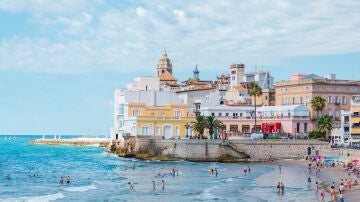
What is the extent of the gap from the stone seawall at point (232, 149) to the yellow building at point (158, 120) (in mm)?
9756

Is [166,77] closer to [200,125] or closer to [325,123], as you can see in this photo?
[200,125]

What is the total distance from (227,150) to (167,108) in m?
23.1

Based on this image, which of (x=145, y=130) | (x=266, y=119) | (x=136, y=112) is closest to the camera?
(x=145, y=130)

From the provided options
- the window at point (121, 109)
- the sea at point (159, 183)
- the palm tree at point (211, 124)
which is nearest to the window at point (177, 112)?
the window at point (121, 109)

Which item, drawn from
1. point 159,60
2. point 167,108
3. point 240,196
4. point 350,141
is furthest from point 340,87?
point 159,60

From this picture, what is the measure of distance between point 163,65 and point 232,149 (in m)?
81.8

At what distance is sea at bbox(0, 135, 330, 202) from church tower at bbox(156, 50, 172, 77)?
76.8 meters

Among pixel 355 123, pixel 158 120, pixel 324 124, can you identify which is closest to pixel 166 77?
pixel 158 120

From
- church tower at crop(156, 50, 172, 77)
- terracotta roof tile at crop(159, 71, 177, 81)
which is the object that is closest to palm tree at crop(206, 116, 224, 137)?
terracotta roof tile at crop(159, 71, 177, 81)

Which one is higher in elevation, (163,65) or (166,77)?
(163,65)

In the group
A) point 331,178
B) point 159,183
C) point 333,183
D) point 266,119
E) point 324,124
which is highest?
point 266,119

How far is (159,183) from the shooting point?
6638 centimetres

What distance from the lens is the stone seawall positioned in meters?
88.2

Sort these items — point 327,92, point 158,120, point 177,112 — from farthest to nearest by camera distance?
point 177,112 → point 327,92 → point 158,120
